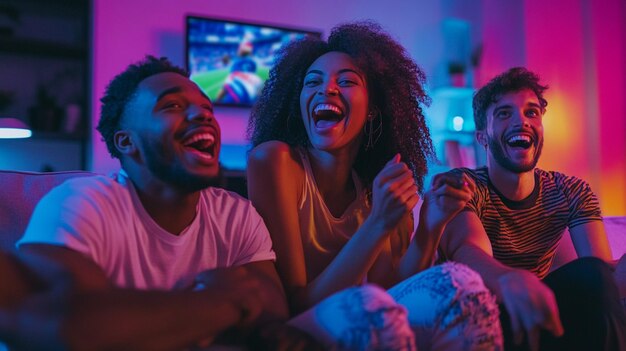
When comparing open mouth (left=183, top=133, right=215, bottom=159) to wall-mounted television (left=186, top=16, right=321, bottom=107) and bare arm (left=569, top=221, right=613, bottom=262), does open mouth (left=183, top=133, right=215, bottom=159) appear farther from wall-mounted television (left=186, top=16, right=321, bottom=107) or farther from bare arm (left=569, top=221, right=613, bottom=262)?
wall-mounted television (left=186, top=16, right=321, bottom=107)

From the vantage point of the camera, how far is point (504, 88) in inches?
79.1

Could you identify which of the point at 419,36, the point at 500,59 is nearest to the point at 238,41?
the point at 419,36

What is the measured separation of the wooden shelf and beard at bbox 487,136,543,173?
306cm

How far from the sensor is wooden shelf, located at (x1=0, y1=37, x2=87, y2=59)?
3.56 m

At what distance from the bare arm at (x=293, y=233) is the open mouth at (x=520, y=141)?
2.68 ft

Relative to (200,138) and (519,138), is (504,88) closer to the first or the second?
(519,138)

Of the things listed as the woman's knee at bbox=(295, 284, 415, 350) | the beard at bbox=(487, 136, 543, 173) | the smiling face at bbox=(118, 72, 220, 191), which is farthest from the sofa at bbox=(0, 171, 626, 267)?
the beard at bbox=(487, 136, 543, 173)

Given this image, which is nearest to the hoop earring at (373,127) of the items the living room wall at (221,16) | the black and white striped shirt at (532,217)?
the black and white striped shirt at (532,217)

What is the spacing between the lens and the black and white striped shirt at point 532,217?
1.85 meters

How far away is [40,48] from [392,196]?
331cm

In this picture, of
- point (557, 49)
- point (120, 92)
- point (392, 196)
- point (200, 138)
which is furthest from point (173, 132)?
point (557, 49)

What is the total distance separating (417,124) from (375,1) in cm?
323

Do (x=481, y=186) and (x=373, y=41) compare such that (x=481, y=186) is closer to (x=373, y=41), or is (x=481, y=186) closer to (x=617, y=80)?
(x=373, y=41)

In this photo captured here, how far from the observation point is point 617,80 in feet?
16.1
